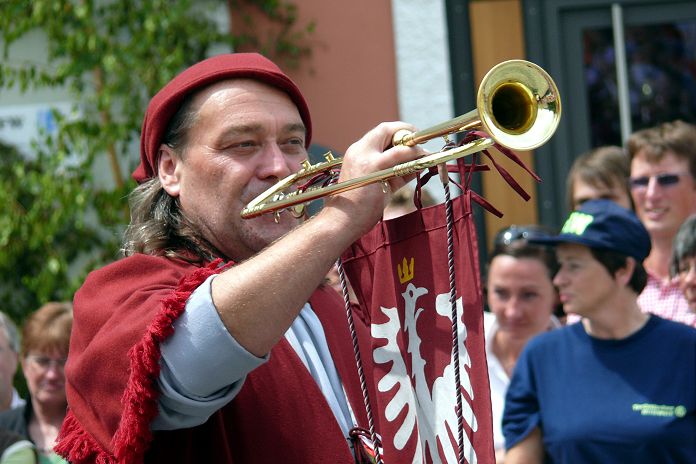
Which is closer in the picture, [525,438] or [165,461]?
[165,461]

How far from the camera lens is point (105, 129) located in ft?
22.8

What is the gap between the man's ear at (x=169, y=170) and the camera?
2.97 metres

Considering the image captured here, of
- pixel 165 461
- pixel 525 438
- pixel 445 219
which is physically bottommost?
pixel 525 438

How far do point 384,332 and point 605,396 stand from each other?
5.78ft

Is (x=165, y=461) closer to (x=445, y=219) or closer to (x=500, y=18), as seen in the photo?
(x=445, y=219)

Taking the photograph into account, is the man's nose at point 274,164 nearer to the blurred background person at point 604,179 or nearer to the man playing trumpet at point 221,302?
the man playing trumpet at point 221,302

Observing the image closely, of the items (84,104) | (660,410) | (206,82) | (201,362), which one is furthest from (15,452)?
(84,104)

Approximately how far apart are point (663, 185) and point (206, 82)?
116 inches

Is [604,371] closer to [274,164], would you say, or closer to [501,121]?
[274,164]

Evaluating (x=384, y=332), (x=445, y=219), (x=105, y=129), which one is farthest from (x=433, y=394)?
(x=105, y=129)

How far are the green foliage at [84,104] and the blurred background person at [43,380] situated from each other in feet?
5.70

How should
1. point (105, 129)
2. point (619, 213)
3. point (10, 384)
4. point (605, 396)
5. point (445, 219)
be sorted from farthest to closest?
point (105, 129), point (10, 384), point (619, 213), point (605, 396), point (445, 219)

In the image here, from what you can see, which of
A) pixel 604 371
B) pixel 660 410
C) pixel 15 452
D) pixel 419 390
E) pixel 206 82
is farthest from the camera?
pixel 604 371

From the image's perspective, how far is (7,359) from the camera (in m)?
5.39
